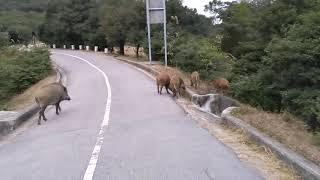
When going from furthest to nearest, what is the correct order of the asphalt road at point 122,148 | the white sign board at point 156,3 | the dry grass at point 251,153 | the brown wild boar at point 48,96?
the white sign board at point 156,3
the brown wild boar at point 48,96
the asphalt road at point 122,148
the dry grass at point 251,153

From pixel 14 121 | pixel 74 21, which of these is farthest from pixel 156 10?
pixel 74 21

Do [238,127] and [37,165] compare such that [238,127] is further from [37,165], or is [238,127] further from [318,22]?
[318,22]

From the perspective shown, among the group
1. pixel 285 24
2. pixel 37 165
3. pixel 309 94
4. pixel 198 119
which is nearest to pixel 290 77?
pixel 309 94

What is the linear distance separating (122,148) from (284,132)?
321cm

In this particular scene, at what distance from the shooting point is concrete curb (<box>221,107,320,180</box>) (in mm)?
7078

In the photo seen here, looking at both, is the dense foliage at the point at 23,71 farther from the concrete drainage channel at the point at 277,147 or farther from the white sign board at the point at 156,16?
the concrete drainage channel at the point at 277,147

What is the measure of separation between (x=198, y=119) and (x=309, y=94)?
26.8ft

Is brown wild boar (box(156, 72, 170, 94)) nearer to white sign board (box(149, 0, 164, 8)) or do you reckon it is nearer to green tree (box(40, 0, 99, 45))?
white sign board (box(149, 0, 164, 8))

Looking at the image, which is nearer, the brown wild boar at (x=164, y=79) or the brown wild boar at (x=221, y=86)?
the brown wild boar at (x=164, y=79)

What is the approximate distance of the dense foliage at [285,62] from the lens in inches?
824

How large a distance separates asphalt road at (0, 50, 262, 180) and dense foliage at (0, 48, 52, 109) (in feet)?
38.0

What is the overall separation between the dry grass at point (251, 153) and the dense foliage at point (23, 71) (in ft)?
56.5

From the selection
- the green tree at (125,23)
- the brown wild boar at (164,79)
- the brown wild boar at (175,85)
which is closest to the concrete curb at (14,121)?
the brown wild boar at (164,79)

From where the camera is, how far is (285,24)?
93.4ft
